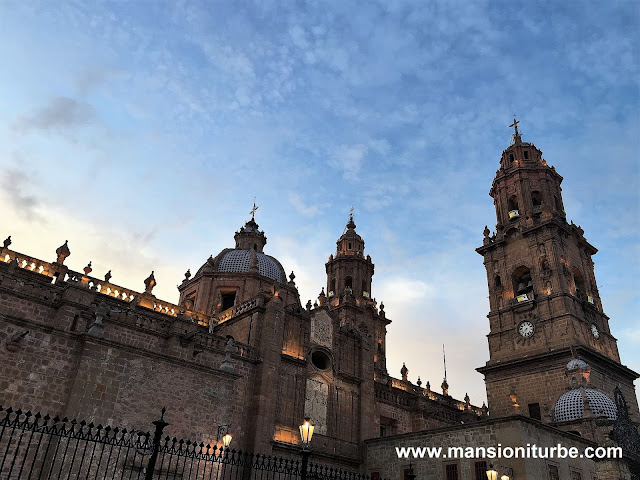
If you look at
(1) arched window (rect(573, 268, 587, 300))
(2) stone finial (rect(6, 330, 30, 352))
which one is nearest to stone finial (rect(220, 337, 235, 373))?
(2) stone finial (rect(6, 330, 30, 352))

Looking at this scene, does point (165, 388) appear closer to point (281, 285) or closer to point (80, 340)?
point (80, 340)

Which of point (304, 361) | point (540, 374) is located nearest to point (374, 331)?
point (540, 374)

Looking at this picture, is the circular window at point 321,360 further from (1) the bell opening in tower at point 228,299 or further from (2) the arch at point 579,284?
(2) the arch at point 579,284

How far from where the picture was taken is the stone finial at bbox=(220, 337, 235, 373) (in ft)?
84.2

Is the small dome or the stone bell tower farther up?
the stone bell tower

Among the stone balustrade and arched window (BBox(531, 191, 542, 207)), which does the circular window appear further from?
arched window (BBox(531, 191, 542, 207))

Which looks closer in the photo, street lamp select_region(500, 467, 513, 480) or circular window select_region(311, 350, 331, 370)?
street lamp select_region(500, 467, 513, 480)

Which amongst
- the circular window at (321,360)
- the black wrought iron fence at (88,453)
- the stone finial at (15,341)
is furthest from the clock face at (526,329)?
the stone finial at (15,341)

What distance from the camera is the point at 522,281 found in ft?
143

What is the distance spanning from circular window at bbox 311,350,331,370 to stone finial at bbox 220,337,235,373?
6.64 meters

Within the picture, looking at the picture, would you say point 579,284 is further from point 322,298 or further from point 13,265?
point 13,265

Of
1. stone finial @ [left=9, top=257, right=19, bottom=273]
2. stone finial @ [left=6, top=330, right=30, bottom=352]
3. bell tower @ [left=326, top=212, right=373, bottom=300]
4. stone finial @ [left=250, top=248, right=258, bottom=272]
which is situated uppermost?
bell tower @ [left=326, top=212, right=373, bottom=300]

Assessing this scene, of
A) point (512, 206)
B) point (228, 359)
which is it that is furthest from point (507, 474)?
point (512, 206)

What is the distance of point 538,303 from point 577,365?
6615mm
